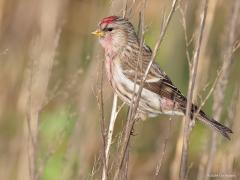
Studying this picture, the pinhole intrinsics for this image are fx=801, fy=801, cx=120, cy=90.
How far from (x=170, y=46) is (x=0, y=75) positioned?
4.77 ft

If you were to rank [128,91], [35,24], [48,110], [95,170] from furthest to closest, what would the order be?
[35,24], [48,110], [128,91], [95,170]

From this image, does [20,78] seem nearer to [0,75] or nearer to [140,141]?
Result: [0,75]

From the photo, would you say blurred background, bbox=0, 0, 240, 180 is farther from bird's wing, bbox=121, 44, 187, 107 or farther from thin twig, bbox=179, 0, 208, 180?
thin twig, bbox=179, 0, 208, 180

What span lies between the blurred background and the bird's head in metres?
0.09

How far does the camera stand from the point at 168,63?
656 centimetres

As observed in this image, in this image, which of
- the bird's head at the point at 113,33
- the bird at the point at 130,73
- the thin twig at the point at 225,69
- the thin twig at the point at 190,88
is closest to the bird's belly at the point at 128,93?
the bird at the point at 130,73

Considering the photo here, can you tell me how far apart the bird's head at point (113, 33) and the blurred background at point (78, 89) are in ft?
0.31

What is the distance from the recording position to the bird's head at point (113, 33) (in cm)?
471

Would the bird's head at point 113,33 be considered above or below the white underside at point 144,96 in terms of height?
above

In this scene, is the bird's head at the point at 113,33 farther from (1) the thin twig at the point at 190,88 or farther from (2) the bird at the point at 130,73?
(1) the thin twig at the point at 190,88

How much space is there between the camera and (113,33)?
479cm

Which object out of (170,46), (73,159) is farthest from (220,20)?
(73,159)

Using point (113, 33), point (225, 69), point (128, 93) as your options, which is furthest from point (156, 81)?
point (225, 69)

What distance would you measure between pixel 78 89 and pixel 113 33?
0.62 metres
